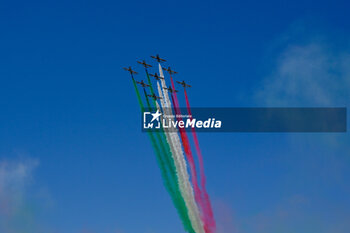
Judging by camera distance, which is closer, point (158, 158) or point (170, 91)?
point (158, 158)

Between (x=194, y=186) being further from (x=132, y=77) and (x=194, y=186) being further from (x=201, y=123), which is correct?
(x=132, y=77)

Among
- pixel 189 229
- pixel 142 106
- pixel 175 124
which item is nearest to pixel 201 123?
pixel 175 124

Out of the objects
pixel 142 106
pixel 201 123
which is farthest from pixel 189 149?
pixel 142 106

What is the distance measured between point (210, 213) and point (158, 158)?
18.4 m

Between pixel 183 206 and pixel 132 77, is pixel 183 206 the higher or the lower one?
the lower one

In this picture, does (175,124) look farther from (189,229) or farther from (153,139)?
(189,229)

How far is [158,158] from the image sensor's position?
422ft

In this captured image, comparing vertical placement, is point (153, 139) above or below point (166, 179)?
above

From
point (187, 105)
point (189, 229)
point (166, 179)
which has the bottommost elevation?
point (189, 229)

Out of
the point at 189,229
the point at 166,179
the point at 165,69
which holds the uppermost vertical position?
the point at 165,69

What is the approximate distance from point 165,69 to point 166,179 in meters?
30.6

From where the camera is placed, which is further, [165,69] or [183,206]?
[165,69]

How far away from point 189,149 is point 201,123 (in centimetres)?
703

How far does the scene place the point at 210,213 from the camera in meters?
130
